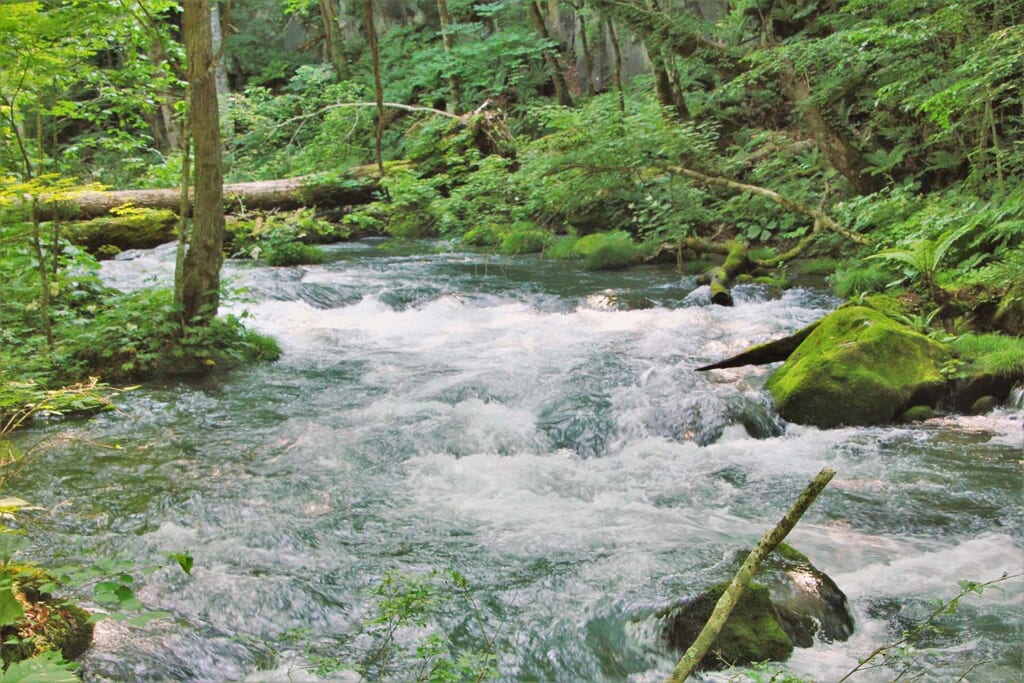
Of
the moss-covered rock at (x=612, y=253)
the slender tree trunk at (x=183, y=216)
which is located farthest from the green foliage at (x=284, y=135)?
the slender tree trunk at (x=183, y=216)

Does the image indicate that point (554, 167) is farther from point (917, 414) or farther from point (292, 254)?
point (917, 414)

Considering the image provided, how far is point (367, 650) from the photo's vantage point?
359 centimetres

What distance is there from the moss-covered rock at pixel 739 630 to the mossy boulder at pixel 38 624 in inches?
101

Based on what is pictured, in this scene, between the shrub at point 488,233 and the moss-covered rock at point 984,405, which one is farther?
the shrub at point 488,233

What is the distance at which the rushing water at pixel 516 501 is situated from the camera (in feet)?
12.0

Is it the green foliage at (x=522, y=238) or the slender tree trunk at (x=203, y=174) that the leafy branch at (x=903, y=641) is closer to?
the slender tree trunk at (x=203, y=174)

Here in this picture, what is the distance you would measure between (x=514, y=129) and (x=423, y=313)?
363 inches

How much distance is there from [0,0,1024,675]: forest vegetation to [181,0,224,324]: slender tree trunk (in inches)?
0.9

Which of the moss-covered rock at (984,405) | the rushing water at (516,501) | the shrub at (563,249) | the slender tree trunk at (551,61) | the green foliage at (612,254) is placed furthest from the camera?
the slender tree trunk at (551,61)

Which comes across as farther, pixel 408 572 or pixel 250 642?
pixel 408 572

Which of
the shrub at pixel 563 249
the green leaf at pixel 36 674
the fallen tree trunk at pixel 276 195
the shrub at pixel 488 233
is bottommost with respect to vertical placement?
the shrub at pixel 563 249

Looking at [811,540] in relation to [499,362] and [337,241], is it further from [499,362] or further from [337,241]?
[337,241]

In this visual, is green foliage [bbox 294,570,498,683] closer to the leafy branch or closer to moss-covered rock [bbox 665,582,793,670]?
moss-covered rock [bbox 665,582,793,670]

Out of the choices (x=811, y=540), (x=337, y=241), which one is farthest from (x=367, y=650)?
(x=337, y=241)
